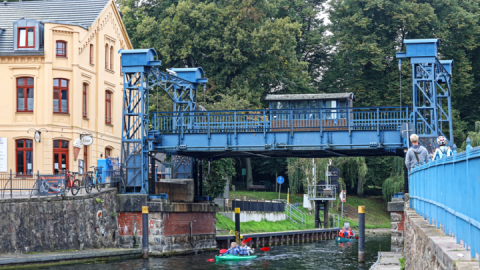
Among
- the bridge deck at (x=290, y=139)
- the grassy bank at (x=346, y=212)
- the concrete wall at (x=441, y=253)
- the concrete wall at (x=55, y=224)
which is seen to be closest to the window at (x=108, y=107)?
the bridge deck at (x=290, y=139)

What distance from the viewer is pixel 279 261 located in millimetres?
32406

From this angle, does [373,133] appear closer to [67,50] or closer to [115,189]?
[115,189]

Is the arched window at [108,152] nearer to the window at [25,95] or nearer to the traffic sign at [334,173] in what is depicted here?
the window at [25,95]

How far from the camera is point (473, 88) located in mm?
62156

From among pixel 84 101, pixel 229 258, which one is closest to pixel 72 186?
pixel 229 258

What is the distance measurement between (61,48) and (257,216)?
778 inches

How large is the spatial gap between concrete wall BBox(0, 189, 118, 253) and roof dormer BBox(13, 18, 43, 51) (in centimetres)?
1134

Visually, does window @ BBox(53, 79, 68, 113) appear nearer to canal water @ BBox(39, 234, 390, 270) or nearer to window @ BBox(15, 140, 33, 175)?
window @ BBox(15, 140, 33, 175)

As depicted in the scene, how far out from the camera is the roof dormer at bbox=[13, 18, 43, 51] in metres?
37.1

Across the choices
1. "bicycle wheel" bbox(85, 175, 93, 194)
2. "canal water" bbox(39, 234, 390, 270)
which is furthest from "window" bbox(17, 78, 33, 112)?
"canal water" bbox(39, 234, 390, 270)

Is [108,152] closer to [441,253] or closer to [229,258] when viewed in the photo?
[229,258]

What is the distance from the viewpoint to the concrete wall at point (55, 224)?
25719 millimetres

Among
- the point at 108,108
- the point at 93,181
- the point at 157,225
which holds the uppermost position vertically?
the point at 108,108

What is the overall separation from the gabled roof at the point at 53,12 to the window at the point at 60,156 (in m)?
7.17
